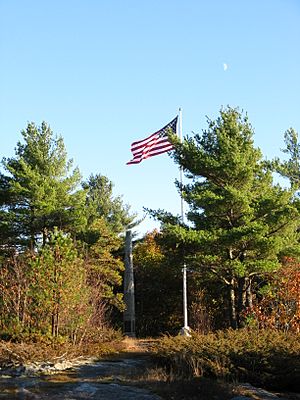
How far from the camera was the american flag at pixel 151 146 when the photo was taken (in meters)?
19.5

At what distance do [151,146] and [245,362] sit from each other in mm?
11870

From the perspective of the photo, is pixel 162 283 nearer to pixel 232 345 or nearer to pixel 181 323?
pixel 181 323

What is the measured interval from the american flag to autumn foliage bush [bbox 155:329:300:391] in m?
10.8

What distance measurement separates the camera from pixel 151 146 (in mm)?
19625

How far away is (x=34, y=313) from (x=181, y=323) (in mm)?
12991

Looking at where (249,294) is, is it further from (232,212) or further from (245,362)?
(245,362)

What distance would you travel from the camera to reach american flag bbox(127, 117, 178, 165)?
1955 centimetres

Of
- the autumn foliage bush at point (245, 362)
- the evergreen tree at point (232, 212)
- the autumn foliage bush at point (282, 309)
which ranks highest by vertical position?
the evergreen tree at point (232, 212)

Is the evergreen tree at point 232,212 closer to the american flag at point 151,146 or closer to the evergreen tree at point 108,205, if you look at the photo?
the american flag at point 151,146

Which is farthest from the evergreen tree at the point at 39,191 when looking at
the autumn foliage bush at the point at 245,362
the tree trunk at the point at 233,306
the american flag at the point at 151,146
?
the autumn foliage bush at the point at 245,362

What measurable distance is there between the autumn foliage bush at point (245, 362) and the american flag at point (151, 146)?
35.3ft

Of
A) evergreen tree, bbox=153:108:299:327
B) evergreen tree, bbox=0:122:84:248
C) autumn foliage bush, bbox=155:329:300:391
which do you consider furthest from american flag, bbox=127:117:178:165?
autumn foliage bush, bbox=155:329:300:391

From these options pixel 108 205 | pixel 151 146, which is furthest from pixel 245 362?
pixel 108 205

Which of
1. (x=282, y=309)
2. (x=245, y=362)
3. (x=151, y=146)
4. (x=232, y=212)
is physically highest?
(x=151, y=146)
